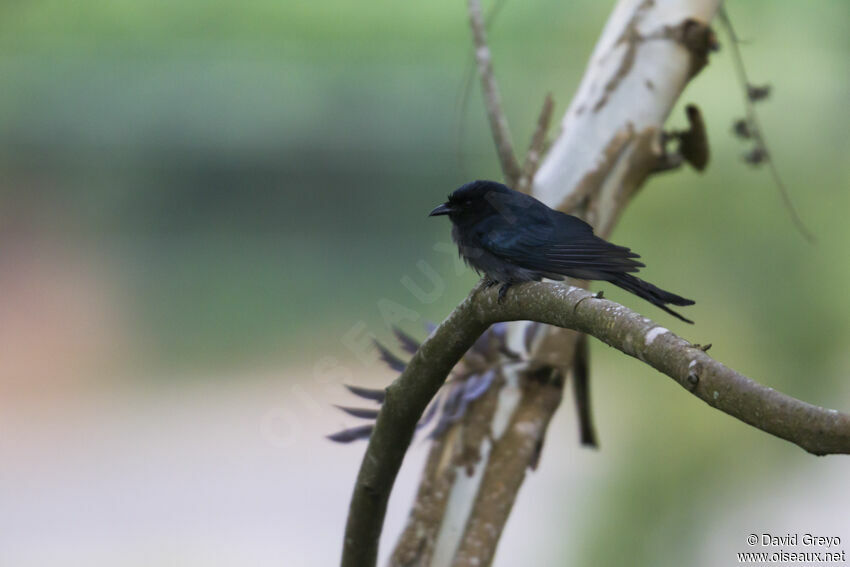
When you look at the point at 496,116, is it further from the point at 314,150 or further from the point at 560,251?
the point at 314,150

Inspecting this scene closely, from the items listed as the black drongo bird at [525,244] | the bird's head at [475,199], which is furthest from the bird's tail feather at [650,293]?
the bird's head at [475,199]

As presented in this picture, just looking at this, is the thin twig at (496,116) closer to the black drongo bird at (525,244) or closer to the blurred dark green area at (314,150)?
the black drongo bird at (525,244)

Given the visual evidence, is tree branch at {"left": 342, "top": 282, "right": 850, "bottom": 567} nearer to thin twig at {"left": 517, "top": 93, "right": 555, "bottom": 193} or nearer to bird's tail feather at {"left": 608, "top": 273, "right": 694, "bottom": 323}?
bird's tail feather at {"left": 608, "top": 273, "right": 694, "bottom": 323}

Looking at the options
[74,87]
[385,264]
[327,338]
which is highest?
[74,87]

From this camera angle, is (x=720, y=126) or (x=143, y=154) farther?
(x=143, y=154)

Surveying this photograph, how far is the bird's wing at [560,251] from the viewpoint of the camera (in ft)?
2.52

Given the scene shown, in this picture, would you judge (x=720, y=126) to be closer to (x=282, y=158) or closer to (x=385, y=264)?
(x=385, y=264)

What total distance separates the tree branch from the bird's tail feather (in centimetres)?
9

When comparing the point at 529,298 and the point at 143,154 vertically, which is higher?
the point at 143,154

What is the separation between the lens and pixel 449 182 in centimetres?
247

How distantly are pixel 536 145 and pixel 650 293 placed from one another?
1.54ft

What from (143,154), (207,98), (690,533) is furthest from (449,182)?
(690,533)

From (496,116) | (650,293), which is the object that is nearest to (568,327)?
(650,293)

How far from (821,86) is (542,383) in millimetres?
1710
